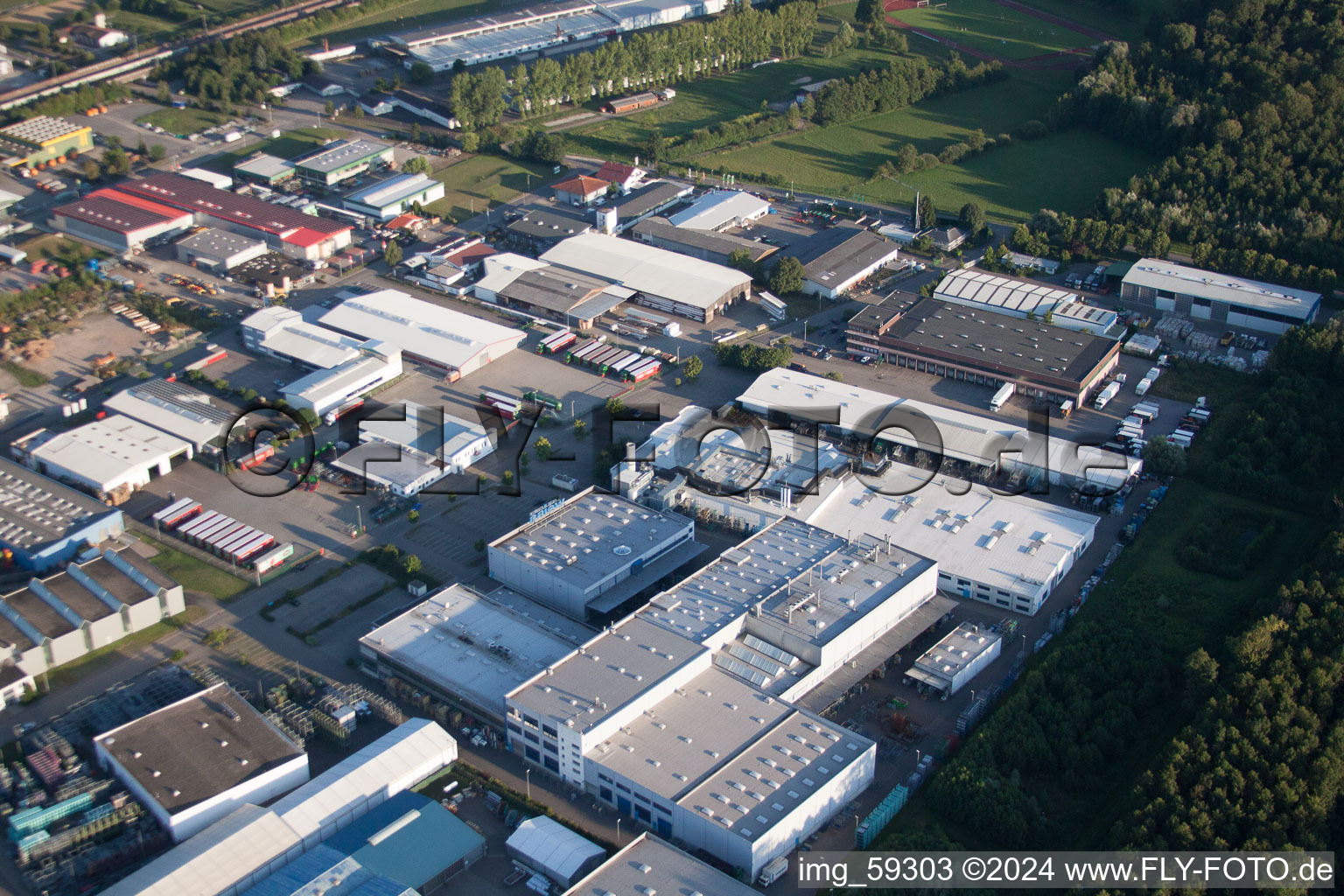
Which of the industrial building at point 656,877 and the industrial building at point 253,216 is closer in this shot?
the industrial building at point 656,877

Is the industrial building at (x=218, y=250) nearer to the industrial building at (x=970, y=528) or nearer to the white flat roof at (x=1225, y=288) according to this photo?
the industrial building at (x=970, y=528)

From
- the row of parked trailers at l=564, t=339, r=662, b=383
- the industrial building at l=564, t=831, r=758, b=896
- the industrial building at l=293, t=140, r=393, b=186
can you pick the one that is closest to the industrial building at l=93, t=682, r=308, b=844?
the industrial building at l=564, t=831, r=758, b=896

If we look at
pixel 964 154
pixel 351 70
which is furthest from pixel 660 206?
pixel 351 70

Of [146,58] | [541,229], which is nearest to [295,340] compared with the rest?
[541,229]

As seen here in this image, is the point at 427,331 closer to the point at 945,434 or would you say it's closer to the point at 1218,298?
the point at 945,434

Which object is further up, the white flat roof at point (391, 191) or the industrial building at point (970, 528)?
the white flat roof at point (391, 191)

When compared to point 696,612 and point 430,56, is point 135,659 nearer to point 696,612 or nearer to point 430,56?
point 696,612

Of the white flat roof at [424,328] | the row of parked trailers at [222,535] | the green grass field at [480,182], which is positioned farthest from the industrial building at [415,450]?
the green grass field at [480,182]

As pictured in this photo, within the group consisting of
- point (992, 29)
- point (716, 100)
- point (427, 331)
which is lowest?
point (427, 331)
